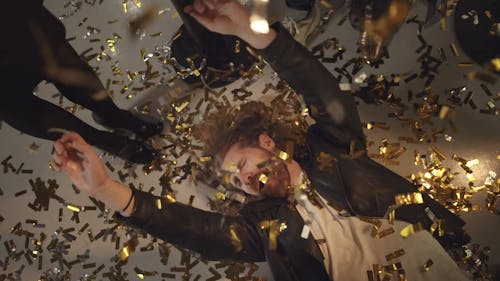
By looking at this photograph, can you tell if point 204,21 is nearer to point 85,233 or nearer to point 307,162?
point 307,162

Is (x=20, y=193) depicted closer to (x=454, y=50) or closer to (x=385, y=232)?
(x=385, y=232)

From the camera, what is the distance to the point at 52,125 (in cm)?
107

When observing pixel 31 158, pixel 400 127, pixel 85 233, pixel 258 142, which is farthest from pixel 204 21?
pixel 31 158

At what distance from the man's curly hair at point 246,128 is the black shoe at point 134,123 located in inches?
7.4

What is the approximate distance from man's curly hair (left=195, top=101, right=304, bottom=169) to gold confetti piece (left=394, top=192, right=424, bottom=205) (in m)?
0.32

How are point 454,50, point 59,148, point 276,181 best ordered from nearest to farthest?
point 59,148
point 276,181
point 454,50

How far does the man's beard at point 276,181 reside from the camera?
1.09 m

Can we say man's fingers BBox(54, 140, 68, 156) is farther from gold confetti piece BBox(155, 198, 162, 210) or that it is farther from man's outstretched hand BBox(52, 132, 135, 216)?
gold confetti piece BBox(155, 198, 162, 210)

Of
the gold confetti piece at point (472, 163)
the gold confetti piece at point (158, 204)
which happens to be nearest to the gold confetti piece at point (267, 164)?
the gold confetti piece at point (158, 204)

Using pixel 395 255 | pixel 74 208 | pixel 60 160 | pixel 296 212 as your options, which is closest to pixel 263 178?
pixel 296 212

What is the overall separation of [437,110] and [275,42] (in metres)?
0.63

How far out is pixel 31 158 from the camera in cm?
154

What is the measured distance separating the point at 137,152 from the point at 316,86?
68 cm

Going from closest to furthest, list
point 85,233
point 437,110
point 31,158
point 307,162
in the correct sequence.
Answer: point 307,162 < point 437,110 < point 85,233 < point 31,158
